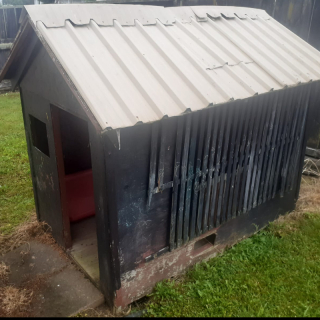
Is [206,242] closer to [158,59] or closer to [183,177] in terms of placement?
[183,177]

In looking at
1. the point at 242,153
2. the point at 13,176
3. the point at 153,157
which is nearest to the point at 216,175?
the point at 242,153

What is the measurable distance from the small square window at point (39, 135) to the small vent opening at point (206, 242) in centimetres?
247

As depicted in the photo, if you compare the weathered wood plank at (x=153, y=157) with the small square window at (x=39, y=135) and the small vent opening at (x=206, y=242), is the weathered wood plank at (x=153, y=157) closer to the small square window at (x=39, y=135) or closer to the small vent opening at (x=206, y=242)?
the small vent opening at (x=206, y=242)

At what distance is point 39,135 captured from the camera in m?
4.77

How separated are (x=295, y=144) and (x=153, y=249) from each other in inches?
114

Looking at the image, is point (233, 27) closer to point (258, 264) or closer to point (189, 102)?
point (189, 102)

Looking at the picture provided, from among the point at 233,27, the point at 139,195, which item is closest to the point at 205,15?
the point at 233,27

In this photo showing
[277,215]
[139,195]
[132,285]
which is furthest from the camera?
[277,215]

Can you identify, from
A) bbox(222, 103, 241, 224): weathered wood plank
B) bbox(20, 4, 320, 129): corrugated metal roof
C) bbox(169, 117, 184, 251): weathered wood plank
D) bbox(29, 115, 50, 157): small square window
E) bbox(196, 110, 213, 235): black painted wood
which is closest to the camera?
bbox(20, 4, 320, 129): corrugated metal roof

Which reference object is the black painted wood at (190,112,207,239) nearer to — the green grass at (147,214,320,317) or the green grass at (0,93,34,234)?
the green grass at (147,214,320,317)

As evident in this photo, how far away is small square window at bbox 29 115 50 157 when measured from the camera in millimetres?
4719

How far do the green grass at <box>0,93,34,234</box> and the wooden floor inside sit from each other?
116 centimetres

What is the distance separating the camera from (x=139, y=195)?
3.59 m

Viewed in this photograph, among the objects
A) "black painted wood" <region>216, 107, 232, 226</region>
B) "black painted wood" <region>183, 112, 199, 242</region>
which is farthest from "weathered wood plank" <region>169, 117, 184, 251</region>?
"black painted wood" <region>216, 107, 232, 226</region>
